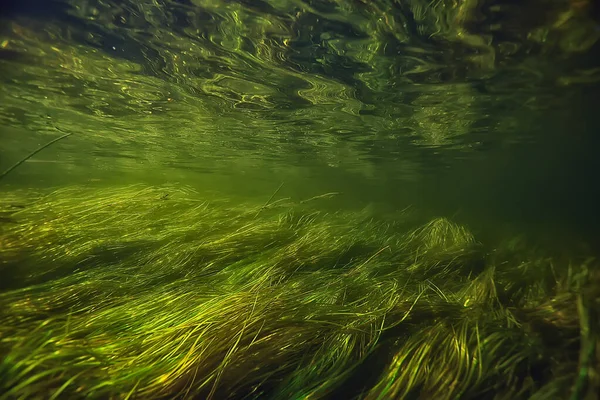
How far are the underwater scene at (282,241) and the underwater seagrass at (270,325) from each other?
0.02 m

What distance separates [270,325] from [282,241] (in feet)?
8.54

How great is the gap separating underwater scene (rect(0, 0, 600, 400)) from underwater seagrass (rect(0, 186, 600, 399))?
0.05 feet

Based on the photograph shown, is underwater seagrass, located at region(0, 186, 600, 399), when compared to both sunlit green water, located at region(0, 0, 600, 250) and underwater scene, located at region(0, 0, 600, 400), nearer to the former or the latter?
underwater scene, located at region(0, 0, 600, 400)

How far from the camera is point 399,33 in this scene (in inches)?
A: 207

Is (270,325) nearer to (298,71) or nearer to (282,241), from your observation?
(282,241)

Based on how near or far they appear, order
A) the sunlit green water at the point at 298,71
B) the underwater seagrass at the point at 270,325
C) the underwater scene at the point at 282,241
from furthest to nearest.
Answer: the sunlit green water at the point at 298,71 → the underwater scene at the point at 282,241 → the underwater seagrass at the point at 270,325

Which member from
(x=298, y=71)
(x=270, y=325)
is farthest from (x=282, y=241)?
(x=298, y=71)

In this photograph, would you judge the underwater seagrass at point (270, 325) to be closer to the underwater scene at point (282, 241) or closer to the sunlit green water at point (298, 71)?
the underwater scene at point (282, 241)

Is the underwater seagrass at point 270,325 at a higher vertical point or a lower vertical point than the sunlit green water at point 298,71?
lower

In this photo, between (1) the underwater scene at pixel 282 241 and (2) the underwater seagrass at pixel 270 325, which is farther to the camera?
(1) the underwater scene at pixel 282 241

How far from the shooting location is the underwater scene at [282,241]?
6.26 feet

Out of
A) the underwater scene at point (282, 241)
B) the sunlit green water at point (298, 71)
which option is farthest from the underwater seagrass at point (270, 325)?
the sunlit green water at point (298, 71)

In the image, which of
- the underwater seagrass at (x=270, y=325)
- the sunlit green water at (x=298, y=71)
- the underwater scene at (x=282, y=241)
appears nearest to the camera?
the underwater seagrass at (x=270, y=325)

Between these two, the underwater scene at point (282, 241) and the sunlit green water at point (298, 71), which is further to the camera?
the sunlit green water at point (298, 71)
